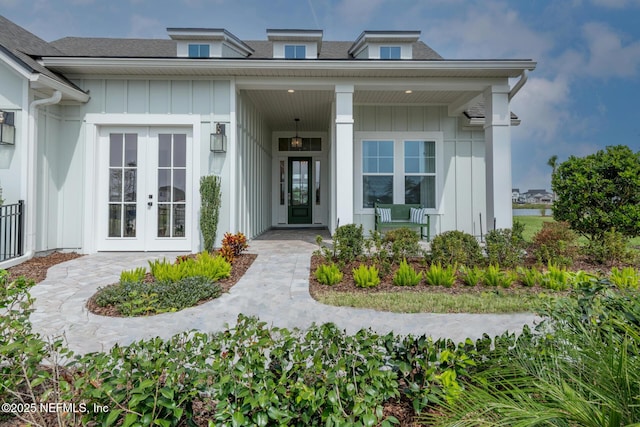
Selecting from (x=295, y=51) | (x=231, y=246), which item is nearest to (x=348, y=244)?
(x=231, y=246)

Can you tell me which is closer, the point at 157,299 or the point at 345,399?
the point at 345,399

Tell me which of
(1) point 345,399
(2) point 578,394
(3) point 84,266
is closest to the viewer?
(2) point 578,394

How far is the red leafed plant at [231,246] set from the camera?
204 inches

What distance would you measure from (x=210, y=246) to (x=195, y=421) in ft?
16.3

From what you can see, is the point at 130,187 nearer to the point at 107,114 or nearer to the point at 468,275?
the point at 107,114

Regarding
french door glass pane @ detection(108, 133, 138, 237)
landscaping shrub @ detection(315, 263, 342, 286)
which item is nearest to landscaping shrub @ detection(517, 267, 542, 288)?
landscaping shrub @ detection(315, 263, 342, 286)

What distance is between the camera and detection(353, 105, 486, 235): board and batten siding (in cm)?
845

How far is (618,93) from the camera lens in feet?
32.4

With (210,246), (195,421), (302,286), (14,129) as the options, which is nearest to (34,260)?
(14,129)

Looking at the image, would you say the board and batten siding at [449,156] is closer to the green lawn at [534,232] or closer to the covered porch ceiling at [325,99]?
the covered porch ceiling at [325,99]

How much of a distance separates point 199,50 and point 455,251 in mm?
7848

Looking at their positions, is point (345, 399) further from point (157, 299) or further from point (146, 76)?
point (146, 76)

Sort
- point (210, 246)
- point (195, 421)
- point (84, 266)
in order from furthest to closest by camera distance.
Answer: point (210, 246), point (84, 266), point (195, 421)

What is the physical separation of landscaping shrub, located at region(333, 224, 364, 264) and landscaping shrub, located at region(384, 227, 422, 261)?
448 mm
